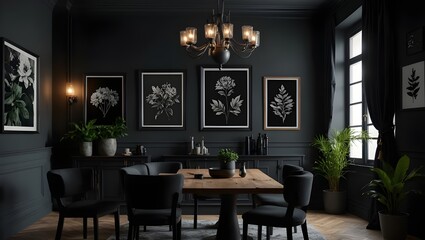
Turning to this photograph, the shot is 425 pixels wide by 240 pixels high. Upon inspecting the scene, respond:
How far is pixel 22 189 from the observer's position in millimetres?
5445

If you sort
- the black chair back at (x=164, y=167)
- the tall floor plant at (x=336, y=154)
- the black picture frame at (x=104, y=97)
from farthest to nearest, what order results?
the black picture frame at (x=104, y=97), the tall floor plant at (x=336, y=154), the black chair back at (x=164, y=167)

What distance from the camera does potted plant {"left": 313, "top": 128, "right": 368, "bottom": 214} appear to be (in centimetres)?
618

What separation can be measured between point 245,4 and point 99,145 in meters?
3.17

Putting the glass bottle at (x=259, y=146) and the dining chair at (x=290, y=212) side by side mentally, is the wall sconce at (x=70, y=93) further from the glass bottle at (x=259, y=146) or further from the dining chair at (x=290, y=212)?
the dining chair at (x=290, y=212)

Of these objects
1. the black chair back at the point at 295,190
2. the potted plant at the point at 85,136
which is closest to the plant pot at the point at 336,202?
the black chair back at the point at 295,190

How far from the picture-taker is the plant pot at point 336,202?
631 centimetres

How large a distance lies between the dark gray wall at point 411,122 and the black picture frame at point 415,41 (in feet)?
0.15

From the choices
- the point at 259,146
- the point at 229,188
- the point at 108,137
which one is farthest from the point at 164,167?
the point at 229,188

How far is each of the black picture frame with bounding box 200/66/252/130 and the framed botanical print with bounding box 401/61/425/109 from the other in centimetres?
263

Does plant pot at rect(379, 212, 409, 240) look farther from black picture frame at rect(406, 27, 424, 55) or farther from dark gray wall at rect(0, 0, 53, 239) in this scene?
dark gray wall at rect(0, 0, 53, 239)

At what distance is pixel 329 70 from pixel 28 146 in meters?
4.53

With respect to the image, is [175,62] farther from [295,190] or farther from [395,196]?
[395,196]

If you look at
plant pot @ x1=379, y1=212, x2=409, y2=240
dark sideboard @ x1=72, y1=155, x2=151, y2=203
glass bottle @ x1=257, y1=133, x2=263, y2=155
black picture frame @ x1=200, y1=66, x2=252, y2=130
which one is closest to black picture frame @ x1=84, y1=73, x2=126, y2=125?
dark sideboard @ x1=72, y1=155, x2=151, y2=203

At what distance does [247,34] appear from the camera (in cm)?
421
